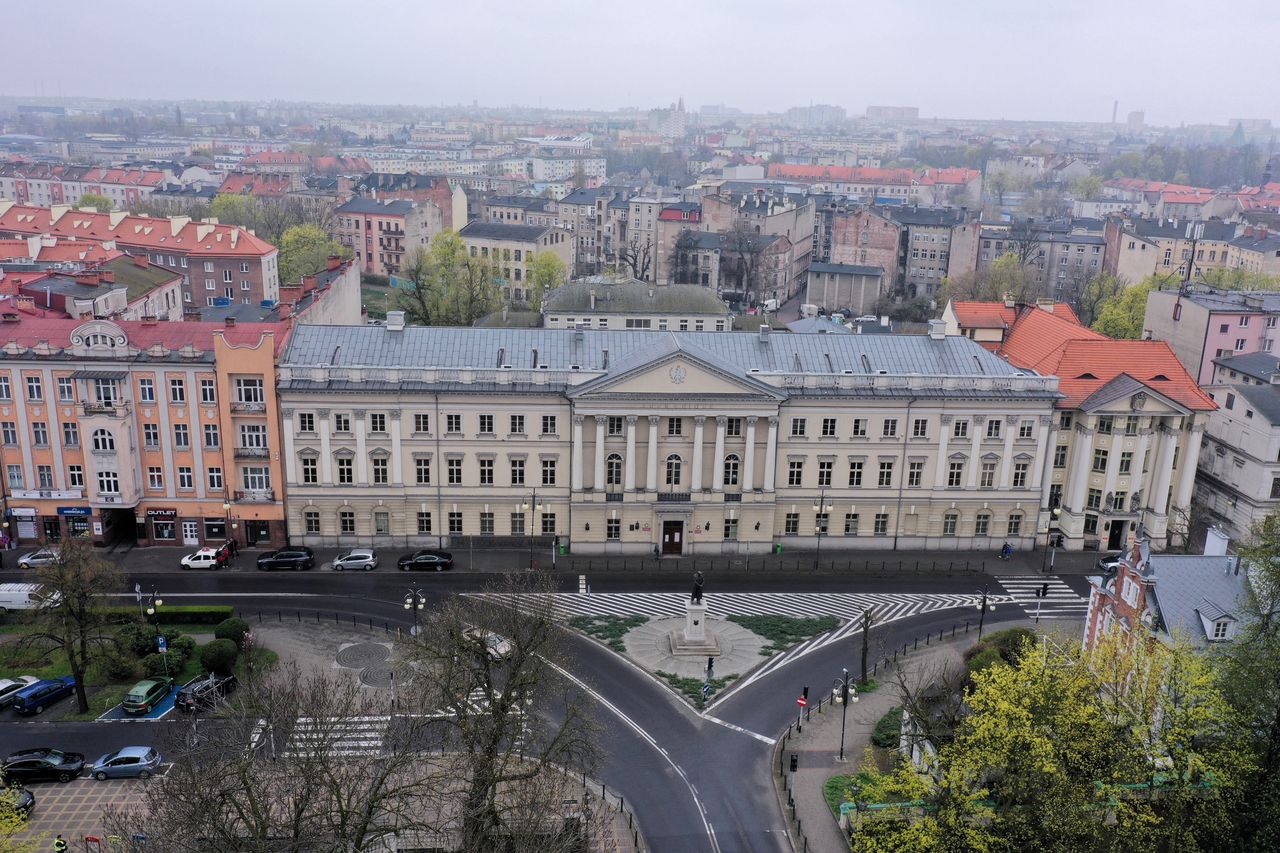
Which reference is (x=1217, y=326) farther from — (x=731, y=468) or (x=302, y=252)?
(x=302, y=252)

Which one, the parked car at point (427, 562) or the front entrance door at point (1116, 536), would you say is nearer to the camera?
the parked car at point (427, 562)

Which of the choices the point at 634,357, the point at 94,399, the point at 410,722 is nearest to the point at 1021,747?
the point at 410,722

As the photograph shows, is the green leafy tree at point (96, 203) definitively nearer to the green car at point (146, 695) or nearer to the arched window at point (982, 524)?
the green car at point (146, 695)

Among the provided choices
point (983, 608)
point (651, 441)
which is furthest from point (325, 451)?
point (983, 608)

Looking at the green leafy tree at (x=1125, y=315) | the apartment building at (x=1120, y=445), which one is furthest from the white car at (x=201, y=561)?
the green leafy tree at (x=1125, y=315)

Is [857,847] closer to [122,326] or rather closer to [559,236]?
[122,326]


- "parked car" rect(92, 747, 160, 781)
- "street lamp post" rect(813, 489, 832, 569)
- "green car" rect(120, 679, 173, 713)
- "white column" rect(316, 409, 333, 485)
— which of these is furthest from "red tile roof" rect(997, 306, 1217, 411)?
"parked car" rect(92, 747, 160, 781)
